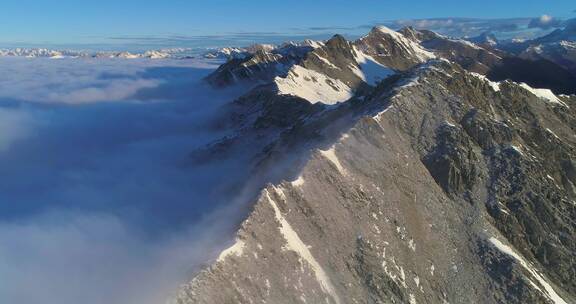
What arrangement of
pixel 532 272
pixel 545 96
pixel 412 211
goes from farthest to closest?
pixel 545 96, pixel 412 211, pixel 532 272

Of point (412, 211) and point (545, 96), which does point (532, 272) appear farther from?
point (545, 96)

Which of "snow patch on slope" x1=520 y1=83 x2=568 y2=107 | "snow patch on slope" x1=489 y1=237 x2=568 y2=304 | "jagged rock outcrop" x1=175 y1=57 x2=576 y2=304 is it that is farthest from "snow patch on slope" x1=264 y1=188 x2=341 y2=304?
"snow patch on slope" x1=520 y1=83 x2=568 y2=107

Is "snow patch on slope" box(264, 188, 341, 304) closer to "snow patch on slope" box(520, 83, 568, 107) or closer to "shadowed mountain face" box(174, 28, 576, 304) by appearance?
"shadowed mountain face" box(174, 28, 576, 304)

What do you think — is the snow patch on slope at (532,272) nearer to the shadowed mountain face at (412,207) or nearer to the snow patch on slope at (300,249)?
the shadowed mountain face at (412,207)

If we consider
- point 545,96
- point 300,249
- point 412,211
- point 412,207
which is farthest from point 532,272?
point 545,96

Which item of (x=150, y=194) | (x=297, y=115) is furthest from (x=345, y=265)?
(x=297, y=115)

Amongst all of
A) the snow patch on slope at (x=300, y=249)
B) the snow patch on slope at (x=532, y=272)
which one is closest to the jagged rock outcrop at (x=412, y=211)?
the snow patch on slope at (x=300, y=249)

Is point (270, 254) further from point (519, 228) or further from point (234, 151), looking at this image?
point (234, 151)
